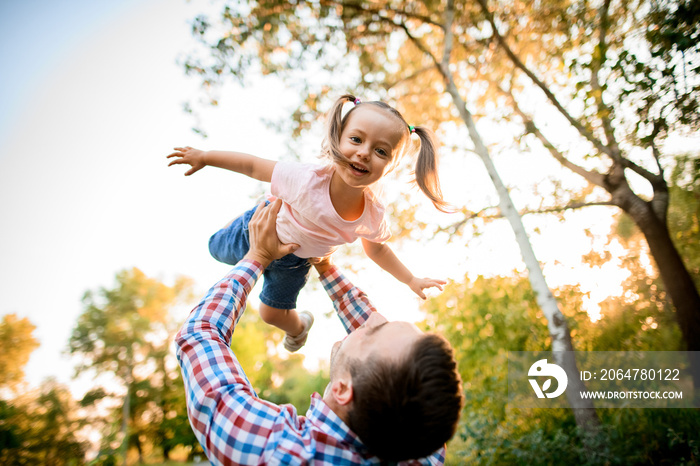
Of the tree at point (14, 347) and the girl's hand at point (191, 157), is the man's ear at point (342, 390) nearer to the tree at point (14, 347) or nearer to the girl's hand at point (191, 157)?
the girl's hand at point (191, 157)

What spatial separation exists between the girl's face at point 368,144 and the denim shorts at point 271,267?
1.95 ft

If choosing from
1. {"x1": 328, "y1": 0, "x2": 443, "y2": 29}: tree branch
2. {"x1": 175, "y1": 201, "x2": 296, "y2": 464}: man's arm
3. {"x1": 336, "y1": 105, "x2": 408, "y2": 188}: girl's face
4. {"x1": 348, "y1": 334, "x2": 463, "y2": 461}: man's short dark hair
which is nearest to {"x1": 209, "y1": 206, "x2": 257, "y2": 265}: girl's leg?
{"x1": 336, "y1": 105, "x2": 408, "y2": 188}: girl's face

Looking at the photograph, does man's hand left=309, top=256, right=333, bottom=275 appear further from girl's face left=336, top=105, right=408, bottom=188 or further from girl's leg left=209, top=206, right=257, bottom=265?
girl's face left=336, top=105, right=408, bottom=188

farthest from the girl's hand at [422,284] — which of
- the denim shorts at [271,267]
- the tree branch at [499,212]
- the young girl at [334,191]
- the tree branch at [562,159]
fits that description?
the tree branch at [562,159]

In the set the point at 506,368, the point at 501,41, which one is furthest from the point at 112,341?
the point at 501,41

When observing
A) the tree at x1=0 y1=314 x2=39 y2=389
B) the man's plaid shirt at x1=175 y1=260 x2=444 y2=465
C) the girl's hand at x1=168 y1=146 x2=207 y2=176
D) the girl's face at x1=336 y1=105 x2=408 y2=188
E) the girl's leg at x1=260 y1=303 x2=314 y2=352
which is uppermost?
the girl's face at x1=336 y1=105 x2=408 y2=188

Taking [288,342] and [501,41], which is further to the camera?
[501,41]

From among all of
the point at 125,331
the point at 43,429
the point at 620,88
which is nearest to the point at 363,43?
the point at 620,88

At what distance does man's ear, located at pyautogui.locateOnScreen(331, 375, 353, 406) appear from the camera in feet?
3.94

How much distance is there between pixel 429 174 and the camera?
2379 millimetres

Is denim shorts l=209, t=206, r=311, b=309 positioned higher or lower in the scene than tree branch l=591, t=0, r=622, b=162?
lower

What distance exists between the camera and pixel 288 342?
2570mm

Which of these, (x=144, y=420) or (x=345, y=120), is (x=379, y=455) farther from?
(x=144, y=420)

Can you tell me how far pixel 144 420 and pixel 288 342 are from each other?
644 inches
